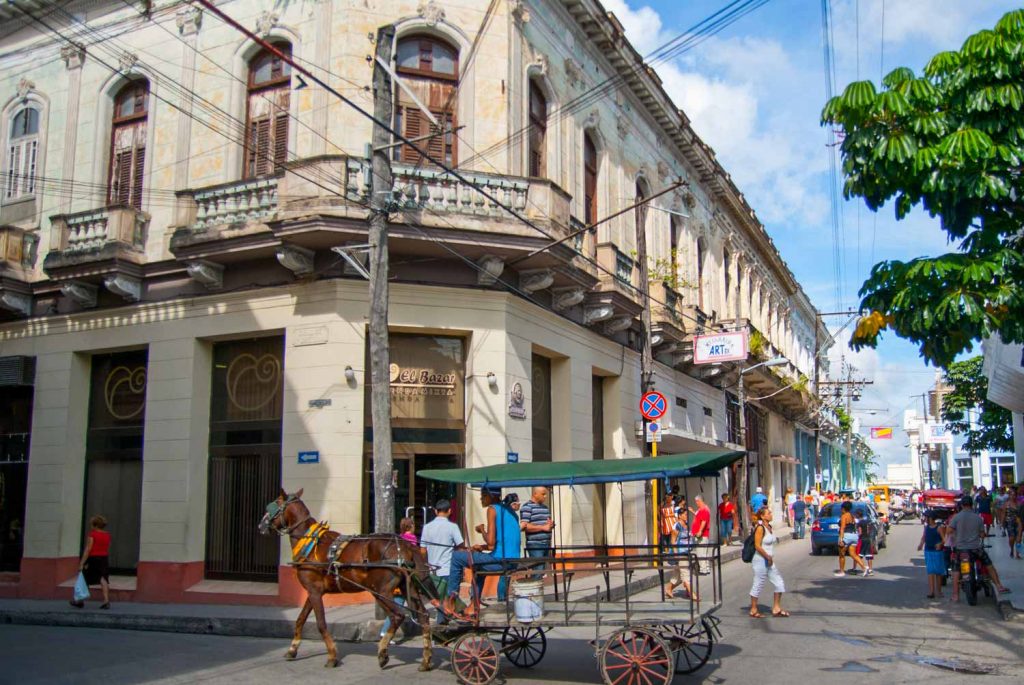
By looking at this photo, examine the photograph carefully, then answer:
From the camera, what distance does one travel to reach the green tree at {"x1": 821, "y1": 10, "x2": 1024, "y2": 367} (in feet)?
39.2

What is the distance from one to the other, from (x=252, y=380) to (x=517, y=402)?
16.4 ft

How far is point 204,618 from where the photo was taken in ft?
45.3

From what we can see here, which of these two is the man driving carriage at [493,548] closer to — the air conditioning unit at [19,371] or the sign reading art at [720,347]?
the air conditioning unit at [19,371]

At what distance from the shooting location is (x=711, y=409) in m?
30.7

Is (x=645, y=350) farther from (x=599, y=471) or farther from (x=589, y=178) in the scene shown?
(x=599, y=471)

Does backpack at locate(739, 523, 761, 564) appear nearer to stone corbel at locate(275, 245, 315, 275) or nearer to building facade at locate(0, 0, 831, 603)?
building facade at locate(0, 0, 831, 603)

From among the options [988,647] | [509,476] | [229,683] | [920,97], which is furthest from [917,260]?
[229,683]

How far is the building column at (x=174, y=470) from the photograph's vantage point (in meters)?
16.6

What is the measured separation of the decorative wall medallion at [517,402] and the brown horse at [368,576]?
5.82 metres

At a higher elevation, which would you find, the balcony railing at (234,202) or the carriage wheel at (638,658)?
the balcony railing at (234,202)

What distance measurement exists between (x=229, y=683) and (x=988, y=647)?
8869mm

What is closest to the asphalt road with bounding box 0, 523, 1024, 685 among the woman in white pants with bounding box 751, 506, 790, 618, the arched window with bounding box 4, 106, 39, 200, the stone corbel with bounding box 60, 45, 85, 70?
the woman in white pants with bounding box 751, 506, 790, 618

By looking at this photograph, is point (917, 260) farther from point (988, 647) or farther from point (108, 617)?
point (108, 617)

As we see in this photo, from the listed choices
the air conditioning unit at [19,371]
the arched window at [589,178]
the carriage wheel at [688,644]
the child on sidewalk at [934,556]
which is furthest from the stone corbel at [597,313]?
the air conditioning unit at [19,371]
